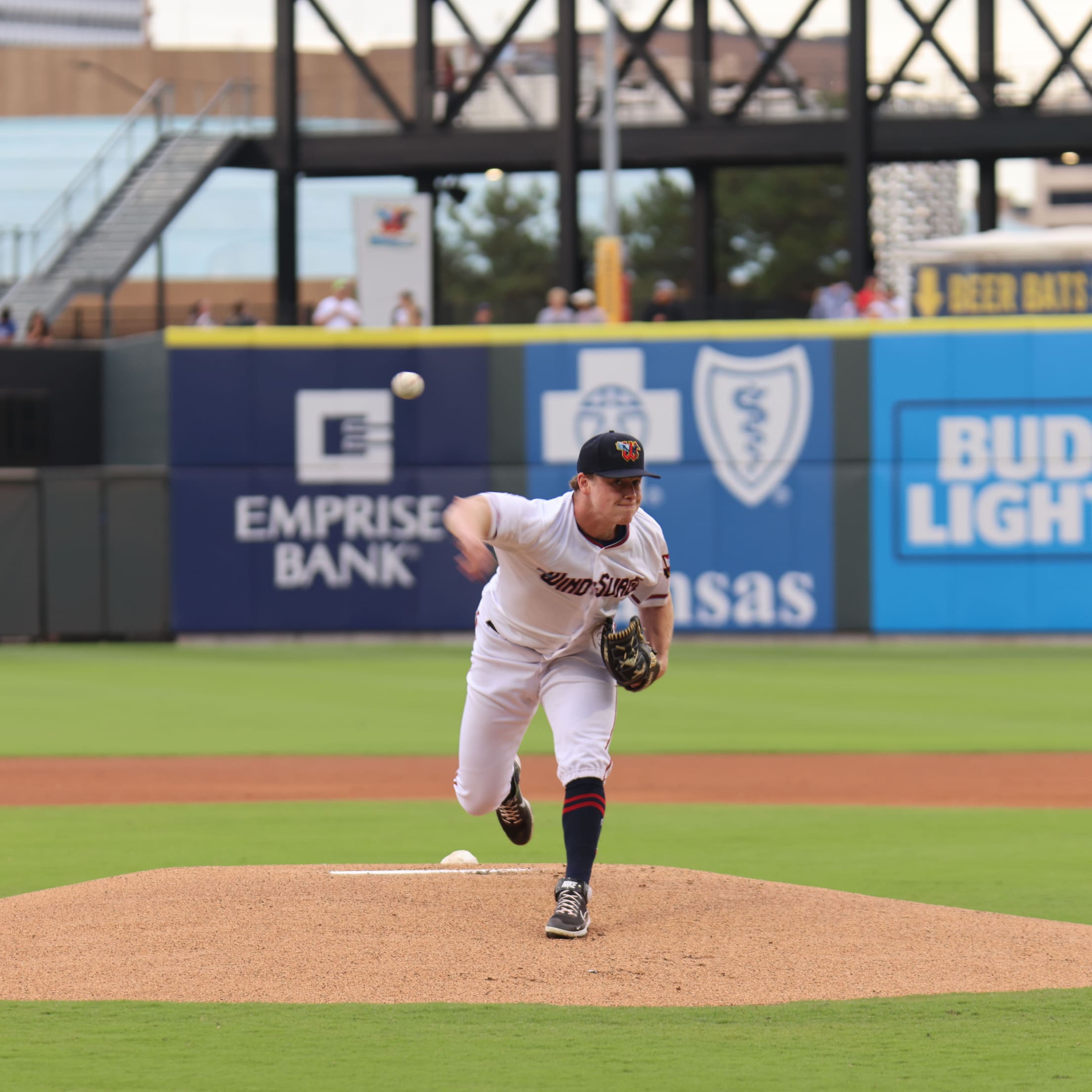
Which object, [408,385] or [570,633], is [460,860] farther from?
[408,385]

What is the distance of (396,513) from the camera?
73.7ft

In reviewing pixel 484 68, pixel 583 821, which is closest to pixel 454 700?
pixel 583 821

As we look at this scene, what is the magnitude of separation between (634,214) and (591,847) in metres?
79.2

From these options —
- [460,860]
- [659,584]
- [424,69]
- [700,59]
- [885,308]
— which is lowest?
[460,860]

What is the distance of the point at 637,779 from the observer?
12.0 m

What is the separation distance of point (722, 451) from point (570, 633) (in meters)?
15.5

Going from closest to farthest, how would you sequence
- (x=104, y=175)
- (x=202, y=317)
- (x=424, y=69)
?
(x=202, y=317) < (x=424, y=69) < (x=104, y=175)

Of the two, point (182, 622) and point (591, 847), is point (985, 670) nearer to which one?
point (182, 622)

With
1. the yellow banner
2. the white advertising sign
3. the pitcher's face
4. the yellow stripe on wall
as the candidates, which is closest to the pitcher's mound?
the pitcher's face

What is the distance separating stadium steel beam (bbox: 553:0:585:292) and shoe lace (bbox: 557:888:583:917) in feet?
76.8

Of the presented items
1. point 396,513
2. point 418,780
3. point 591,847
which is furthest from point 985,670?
point 591,847

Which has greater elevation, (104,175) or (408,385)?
(104,175)

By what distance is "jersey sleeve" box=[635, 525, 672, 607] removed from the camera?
6934 mm

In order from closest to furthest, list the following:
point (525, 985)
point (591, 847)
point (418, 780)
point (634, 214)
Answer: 1. point (525, 985)
2. point (591, 847)
3. point (418, 780)
4. point (634, 214)
